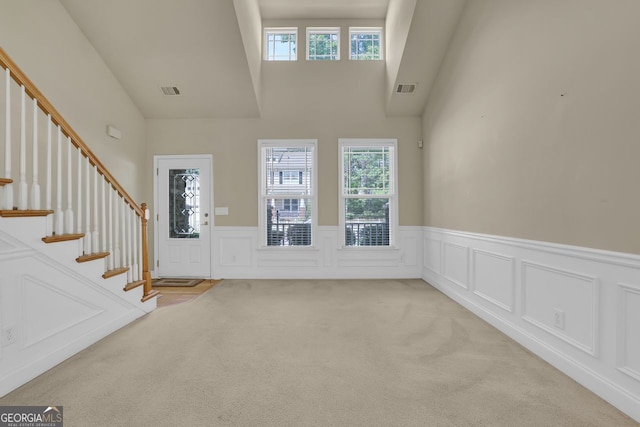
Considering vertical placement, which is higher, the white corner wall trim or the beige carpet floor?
the white corner wall trim

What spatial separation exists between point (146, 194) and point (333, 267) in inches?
134

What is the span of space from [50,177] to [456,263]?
14.1ft

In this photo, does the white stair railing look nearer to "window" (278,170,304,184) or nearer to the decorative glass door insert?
the decorative glass door insert

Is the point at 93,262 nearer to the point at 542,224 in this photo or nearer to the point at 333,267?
the point at 333,267

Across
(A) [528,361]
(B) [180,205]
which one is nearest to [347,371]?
(A) [528,361]

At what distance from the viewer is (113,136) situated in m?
4.45

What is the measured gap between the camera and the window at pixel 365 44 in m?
5.09

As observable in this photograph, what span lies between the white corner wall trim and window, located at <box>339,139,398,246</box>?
1.87 m

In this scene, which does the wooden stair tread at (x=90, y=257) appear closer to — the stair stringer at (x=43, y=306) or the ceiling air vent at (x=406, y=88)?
the stair stringer at (x=43, y=306)

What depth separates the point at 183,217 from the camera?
5.23 meters

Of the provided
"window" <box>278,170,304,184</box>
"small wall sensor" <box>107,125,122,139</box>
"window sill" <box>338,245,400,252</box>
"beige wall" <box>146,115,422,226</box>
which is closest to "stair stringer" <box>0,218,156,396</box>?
"small wall sensor" <box>107,125,122,139</box>

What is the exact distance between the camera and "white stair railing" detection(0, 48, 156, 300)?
6.91 feet

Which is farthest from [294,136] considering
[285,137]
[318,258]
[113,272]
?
[113,272]

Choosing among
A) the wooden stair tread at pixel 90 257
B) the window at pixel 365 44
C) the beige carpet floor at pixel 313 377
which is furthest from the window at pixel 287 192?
the wooden stair tread at pixel 90 257
